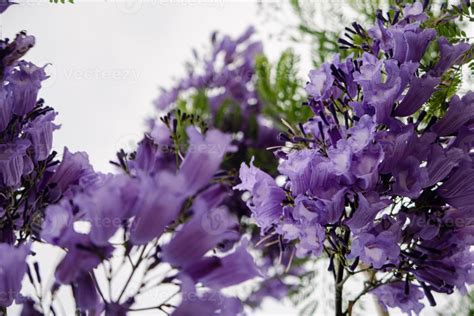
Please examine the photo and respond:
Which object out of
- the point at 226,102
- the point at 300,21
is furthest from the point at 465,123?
the point at 226,102

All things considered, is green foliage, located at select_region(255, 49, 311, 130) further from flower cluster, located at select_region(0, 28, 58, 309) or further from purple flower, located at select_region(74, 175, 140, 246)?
purple flower, located at select_region(74, 175, 140, 246)

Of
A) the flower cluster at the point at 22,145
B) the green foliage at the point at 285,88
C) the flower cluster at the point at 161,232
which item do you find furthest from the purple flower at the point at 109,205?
the green foliage at the point at 285,88

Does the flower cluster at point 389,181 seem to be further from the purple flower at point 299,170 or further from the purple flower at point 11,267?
the purple flower at point 11,267

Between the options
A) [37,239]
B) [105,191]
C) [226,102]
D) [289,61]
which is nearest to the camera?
[105,191]

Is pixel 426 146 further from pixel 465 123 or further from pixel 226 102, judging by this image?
pixel 226 102

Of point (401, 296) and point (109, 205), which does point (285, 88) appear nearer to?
point (401, 296)

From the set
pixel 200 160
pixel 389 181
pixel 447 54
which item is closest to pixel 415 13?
pixel 447 54
